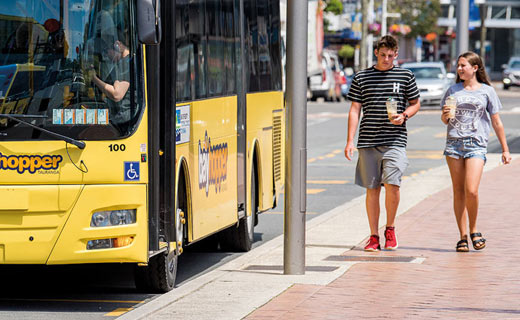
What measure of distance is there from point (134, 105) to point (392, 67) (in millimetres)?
3349

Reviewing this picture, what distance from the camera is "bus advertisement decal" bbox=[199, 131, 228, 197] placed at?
32.5ft

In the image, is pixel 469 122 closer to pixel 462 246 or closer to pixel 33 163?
pixel 462 246

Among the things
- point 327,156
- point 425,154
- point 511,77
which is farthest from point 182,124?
point 511,77

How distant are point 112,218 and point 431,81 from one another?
35166 millimetres

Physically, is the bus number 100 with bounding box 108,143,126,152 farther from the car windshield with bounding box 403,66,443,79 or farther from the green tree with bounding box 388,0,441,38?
the green tree with bounding box 388,0,441,38

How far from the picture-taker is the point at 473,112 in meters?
11.1

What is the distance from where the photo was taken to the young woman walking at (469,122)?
11.1 metres

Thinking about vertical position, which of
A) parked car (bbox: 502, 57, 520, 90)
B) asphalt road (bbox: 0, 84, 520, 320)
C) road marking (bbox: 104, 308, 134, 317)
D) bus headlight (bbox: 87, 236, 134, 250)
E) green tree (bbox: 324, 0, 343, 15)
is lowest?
parked car (bbox: 502, 57, 520, 90)

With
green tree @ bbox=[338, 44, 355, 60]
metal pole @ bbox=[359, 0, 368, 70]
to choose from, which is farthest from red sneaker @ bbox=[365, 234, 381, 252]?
green tree @ bbox=[338, 44, 355, 60]

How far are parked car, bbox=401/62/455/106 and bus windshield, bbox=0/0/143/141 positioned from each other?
33811mm

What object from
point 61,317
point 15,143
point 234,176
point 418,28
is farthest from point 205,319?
point 418,28

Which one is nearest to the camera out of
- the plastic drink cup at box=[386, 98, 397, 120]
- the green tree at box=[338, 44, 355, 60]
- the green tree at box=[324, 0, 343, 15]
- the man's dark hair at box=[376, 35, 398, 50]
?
the plastic drink cup at box=[386, 98, 397, 120]

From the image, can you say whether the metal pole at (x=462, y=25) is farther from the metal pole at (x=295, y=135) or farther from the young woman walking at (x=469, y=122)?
the metal pole at (x=295, y=135)

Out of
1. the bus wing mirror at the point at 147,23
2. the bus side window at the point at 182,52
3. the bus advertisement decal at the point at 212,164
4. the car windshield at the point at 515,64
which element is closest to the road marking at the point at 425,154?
the bus advertisement decal at the point at 212,164
